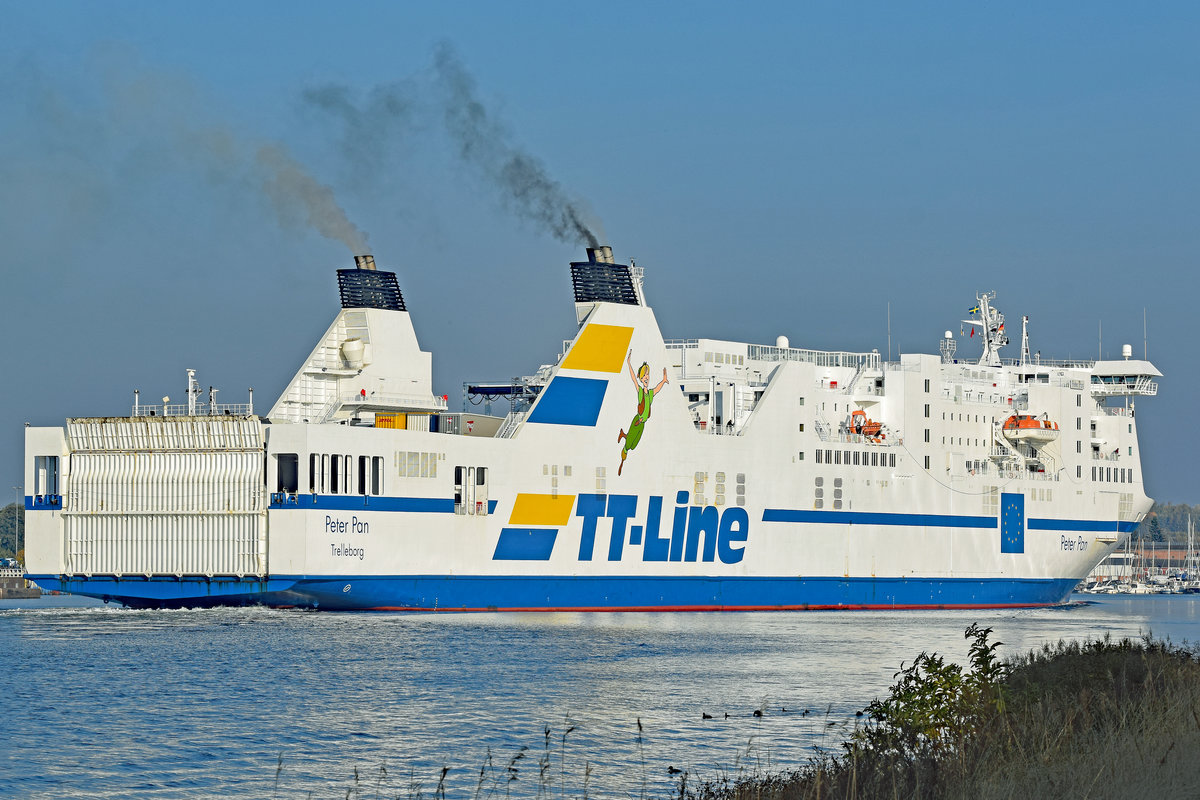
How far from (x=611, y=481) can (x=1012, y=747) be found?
3455 cm

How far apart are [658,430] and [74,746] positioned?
30339 mm

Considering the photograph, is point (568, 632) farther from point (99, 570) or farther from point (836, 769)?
point (836, 769)

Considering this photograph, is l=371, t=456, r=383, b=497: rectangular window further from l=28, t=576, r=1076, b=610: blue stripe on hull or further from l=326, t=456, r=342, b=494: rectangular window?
l=28, t=576, r=1076, b=610: blue stripe on hull

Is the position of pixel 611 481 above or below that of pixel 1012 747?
above

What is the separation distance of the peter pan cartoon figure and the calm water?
20.9ft

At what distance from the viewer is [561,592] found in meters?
47.7

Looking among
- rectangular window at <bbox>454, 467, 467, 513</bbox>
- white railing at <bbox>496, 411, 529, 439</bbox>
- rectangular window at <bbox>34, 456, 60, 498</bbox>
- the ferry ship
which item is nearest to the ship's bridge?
the ferry ship

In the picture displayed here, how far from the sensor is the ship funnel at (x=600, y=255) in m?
50.6

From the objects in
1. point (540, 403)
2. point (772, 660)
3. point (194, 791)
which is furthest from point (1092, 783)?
point (540, 403)

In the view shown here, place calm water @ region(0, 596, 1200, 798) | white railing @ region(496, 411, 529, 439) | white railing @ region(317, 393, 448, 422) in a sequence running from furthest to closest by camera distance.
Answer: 1. white railing @ region(317, 393, 448, 422)
2. white railing @ region(496, 411, 529, 439)
3. calm water @ region(0, 596, 1200, 798)

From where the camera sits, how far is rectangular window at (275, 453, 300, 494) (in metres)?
43.2

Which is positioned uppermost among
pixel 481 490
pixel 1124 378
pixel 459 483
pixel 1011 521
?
pixel 1124 378

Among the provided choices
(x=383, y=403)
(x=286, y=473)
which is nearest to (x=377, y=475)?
(x=286, y=473)

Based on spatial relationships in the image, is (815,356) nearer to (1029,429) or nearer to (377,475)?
(1029,429)
